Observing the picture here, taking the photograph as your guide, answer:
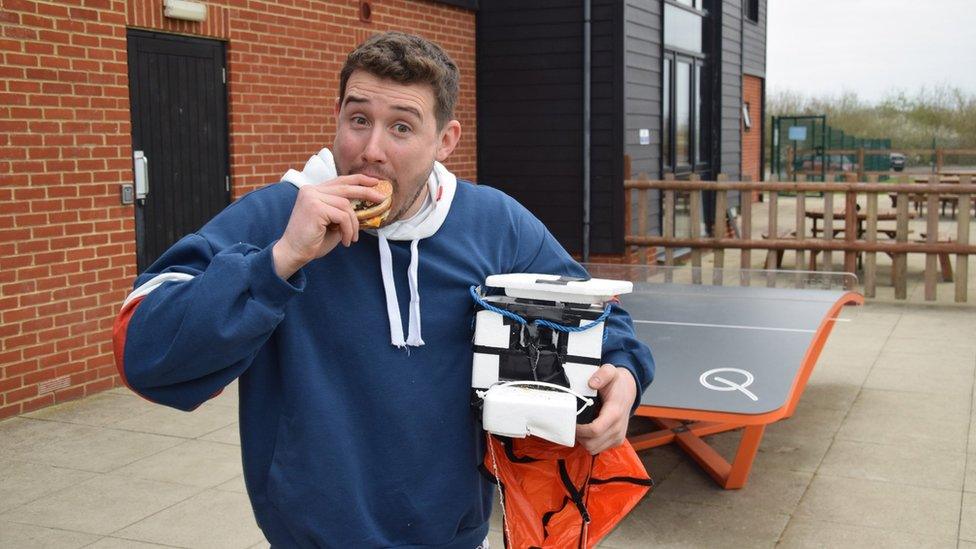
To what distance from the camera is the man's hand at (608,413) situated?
1902mm

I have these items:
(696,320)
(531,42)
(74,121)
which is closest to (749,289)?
(696,320)

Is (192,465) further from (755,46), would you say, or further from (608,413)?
(755,46)

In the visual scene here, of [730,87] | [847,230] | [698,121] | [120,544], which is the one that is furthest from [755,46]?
[120,544]

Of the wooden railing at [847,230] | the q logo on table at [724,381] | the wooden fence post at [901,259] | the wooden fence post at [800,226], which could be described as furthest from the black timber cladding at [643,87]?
the q logo on table at [724,381]

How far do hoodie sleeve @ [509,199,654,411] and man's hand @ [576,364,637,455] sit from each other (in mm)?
98

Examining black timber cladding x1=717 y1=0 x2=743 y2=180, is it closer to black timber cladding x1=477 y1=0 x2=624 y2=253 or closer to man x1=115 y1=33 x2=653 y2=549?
black timber cladding x1=477 y1=0 x2=624 y2=253

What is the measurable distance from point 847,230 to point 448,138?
33.6 ft

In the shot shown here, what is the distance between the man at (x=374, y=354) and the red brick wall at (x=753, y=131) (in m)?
21.1

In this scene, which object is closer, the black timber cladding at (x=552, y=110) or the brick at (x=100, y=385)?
the brick at (x=100, y=385)

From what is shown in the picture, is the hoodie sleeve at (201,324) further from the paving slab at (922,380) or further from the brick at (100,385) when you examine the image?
the paving slab at (922,380)

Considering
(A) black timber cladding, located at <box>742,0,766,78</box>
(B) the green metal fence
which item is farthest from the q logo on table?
(B) the green metal fence

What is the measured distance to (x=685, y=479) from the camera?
543 centimetres

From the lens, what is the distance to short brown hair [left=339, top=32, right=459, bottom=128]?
6.21ft

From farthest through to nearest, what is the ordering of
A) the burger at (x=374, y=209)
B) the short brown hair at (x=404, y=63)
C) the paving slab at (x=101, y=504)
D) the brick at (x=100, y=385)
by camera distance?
the brick at (x=100, y=385), the paving slab at (x=101, y=504), the short brown hair at (x=404, y=63), the burger at (x=374, y=209)
